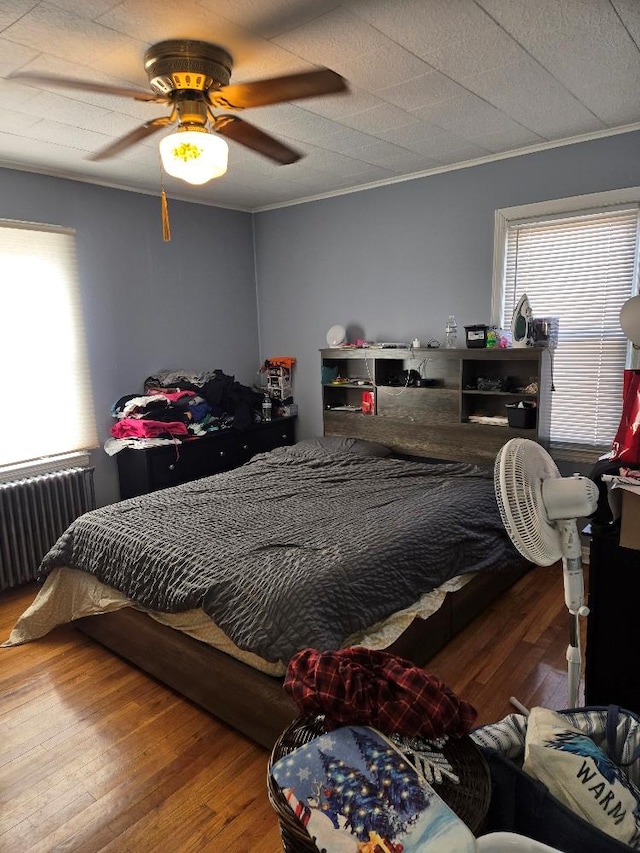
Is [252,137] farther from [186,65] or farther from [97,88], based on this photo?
[97,88]

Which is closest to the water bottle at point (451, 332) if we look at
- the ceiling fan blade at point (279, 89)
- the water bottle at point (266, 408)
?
the water bottle at point (266, 408)

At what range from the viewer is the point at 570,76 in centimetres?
232

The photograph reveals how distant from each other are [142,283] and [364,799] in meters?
3.88

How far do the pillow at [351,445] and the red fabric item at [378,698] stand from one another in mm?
2794

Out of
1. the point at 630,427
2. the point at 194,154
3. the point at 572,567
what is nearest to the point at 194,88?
the point at 194,154

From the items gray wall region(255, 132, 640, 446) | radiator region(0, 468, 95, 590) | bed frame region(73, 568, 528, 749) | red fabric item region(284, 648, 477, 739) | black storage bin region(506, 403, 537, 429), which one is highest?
gray wall region(255, 132, 640, 446)

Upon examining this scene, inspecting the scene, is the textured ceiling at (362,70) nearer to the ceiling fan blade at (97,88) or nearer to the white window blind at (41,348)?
the ceiling fan blade at (97,88)

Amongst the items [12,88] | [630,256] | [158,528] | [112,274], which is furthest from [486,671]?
[112,274]

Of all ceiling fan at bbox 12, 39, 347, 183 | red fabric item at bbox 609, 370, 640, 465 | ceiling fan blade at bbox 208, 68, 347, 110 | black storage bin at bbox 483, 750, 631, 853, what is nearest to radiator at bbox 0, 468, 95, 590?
ceiling fan at bbox 12, 39, 347, 183

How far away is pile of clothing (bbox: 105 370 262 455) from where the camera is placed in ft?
12.4

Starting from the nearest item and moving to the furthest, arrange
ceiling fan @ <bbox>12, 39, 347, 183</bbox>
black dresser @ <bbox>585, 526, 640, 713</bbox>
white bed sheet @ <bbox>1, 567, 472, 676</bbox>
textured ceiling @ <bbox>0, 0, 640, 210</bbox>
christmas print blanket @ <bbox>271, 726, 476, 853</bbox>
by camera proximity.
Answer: christmas print blanket @ <bbox>271, 726, 476, 853</bbox> < black dresser @ <bbox>585, 526, 640, 713</bbox> < textured ceiling @ <bbox>0, 0, 640, 210</bbox> < ceiling fan @ <bbox>12, 39, 347, 183</bbox> < white bed sheet @ <bbox>1, 567, 472, 676</bbox>

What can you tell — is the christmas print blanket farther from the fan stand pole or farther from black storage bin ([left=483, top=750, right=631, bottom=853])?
the fan stand pole

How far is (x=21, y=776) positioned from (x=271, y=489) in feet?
5.75

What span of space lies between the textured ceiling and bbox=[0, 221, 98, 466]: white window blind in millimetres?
519
